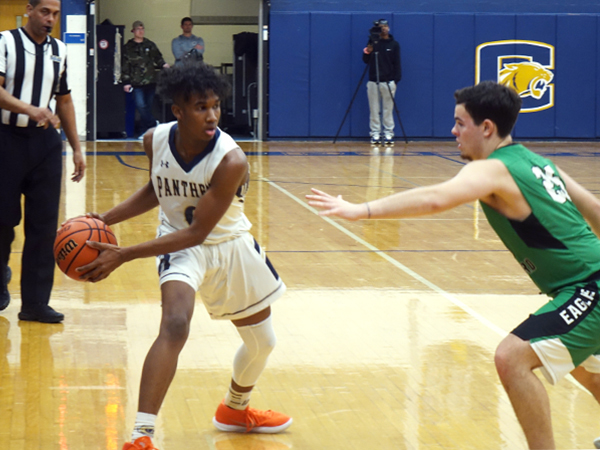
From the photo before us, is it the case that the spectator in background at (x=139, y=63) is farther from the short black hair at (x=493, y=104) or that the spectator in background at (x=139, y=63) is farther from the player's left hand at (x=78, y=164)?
the short black hair at (x=493, y=104)

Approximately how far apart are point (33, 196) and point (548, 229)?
3146mm

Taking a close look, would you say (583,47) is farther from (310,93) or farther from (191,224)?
(191,224)

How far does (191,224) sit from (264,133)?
14.1m

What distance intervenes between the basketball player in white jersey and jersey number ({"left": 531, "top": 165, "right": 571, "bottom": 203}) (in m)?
1.12

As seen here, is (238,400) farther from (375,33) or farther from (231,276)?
(375,33)

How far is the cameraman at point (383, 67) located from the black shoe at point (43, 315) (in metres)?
11.6

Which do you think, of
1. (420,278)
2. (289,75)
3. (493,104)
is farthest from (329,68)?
(493,104)

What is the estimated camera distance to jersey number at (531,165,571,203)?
282cm

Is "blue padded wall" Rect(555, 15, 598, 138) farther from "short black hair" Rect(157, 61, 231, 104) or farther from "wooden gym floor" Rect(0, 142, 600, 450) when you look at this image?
"short black hair" Rect(157, 61, 231, 104)

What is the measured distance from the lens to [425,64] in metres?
17.0

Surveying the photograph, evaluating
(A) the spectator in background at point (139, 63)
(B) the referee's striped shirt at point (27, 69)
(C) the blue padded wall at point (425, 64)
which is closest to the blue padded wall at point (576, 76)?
(C) the blue padded wall at point (425, 64)

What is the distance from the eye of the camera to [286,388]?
402cm

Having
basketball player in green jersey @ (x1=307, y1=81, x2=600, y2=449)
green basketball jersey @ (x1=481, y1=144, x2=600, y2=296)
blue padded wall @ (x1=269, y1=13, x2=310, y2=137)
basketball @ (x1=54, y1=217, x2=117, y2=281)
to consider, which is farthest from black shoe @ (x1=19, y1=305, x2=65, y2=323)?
blue padded wall @ (x1=269, y1=13, x2=310, y2=137)

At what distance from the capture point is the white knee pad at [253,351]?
345 cm
